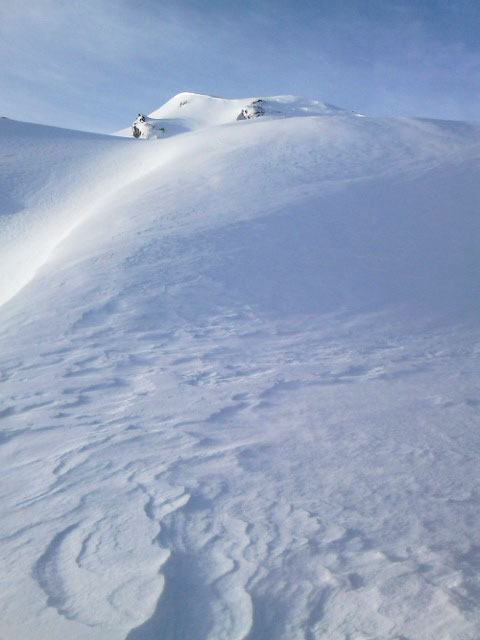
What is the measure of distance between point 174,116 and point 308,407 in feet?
203

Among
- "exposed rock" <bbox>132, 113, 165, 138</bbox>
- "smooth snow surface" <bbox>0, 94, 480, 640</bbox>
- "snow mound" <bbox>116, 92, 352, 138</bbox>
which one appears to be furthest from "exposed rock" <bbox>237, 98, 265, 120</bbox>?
"smooth snow surface" <bbox>0, 94, 480, 640</bbox>

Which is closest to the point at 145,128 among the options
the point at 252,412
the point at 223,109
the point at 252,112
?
the point at 252,112

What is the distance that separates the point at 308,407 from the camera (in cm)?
352

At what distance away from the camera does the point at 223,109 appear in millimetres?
60406

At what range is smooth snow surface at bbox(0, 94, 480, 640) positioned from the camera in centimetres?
193

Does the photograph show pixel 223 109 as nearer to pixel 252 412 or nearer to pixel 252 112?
pixel 252 112

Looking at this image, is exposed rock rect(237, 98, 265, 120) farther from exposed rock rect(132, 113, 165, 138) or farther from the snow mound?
exposed rock rect(132, 113, 165, 138)

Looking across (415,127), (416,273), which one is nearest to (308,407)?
(416,273)

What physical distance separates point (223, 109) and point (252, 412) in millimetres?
63756

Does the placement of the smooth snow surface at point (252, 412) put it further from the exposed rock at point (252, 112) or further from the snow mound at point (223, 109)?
the exposed rock at point (252, 112)

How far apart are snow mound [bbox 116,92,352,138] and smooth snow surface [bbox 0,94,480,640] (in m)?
45.9

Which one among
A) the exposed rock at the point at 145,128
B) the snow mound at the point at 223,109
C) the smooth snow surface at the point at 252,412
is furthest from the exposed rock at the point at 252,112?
the smooth snow surface at the point at 252,412

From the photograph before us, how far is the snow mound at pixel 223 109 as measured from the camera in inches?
2131

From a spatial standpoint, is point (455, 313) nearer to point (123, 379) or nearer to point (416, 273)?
point (416, 273)
